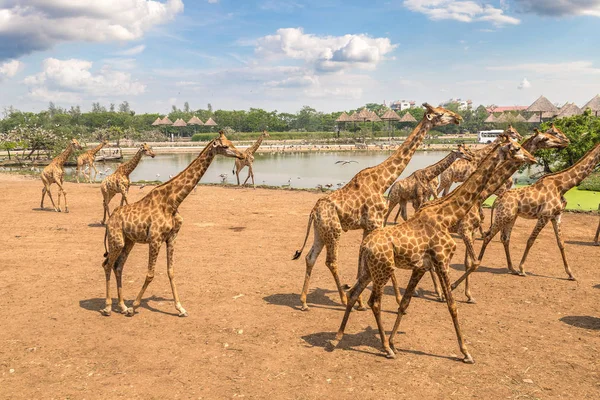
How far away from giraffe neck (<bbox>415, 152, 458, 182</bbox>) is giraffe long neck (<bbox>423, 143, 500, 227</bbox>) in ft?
19.3

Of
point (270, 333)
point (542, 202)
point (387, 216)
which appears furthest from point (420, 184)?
point (270, 333)

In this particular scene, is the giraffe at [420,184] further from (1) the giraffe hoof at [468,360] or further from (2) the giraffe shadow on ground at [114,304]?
(2) the giraffe shadow on ground at [114,304]

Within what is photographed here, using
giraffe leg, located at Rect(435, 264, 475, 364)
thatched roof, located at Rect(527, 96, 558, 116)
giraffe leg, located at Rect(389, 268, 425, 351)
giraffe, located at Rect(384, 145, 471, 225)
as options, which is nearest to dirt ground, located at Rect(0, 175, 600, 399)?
giraffe leg, located at Rect(435, 264, 475, 364)

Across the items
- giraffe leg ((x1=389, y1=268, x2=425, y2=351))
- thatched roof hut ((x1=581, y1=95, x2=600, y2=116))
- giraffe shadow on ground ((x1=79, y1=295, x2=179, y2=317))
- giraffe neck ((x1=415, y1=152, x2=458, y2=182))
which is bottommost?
giraffe shadow on ground ((x1=79, y1=295, x2=179, y2=317))

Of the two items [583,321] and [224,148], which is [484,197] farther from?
[224,148]

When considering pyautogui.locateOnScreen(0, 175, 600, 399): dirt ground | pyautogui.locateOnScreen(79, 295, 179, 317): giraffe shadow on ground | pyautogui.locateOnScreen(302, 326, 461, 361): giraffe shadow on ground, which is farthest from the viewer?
pyautogui.locateOnScreen(79, 295, 179, 317): giraffe shadow on ground

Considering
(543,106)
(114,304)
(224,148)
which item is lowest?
(114,304)

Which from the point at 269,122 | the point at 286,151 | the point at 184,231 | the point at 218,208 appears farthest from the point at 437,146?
the point at 184,231

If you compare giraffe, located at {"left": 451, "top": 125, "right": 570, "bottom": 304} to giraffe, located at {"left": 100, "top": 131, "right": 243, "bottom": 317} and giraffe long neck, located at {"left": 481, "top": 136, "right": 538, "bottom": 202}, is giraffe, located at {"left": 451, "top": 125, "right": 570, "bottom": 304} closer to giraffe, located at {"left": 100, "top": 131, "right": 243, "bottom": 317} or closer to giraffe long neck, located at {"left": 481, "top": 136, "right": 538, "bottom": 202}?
giraffe long neck, located at {"left": 481, "top": 136, "right": 538, "bottom": 202}

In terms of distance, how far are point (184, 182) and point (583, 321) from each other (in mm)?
7539

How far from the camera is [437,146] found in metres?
67.4

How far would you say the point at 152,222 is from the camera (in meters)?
7.68

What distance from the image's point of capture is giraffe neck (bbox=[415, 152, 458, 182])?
40.0ft

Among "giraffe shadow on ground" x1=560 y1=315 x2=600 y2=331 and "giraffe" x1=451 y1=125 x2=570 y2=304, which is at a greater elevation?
"giraffe" x1=451 y1=125 x2=570 y2=304
